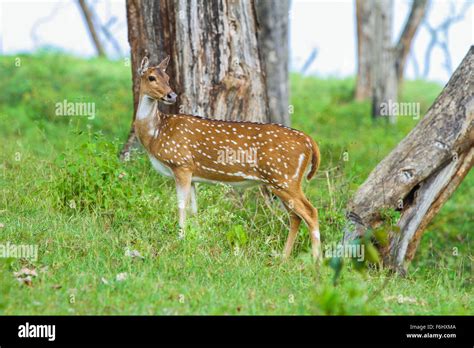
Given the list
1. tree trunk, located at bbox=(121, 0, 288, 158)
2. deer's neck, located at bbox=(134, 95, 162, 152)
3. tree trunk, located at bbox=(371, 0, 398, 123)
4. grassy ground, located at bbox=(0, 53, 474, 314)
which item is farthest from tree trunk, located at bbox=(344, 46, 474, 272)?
tree trunk, located at bbox=(371, 0, 398, 123)

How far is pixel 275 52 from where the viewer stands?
16375 millimetres

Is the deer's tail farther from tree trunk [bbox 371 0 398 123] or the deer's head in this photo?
tree trunk [bbox 371 0 398 123]

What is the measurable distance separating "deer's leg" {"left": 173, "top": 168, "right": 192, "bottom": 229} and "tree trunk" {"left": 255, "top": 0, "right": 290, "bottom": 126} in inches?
261

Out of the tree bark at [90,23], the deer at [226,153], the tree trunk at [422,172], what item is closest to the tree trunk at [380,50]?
the tree bark at [90,23]

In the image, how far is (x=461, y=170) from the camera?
34.2 ft

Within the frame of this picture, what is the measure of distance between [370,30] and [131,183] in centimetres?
1351

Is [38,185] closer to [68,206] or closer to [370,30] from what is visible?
[68,206]

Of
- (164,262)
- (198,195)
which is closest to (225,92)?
(198,195)

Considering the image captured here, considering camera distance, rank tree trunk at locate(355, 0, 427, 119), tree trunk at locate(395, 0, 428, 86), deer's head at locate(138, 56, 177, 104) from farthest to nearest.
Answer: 1. tree trunk at locate(395, 0, 428, 86)
2. tree trunk at locate(355, 0, 427, 119)
3. deer's head at locate(138, 56, 177, 104)

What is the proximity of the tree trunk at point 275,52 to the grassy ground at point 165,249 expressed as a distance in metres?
2.92

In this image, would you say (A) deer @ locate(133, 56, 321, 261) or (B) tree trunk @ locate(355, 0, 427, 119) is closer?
(A) deer @ locate(133, 56, 321, 261)

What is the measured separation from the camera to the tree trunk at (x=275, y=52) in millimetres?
16125

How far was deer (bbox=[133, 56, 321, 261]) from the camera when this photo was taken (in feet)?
30.9

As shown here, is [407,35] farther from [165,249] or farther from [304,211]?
[165,249]
